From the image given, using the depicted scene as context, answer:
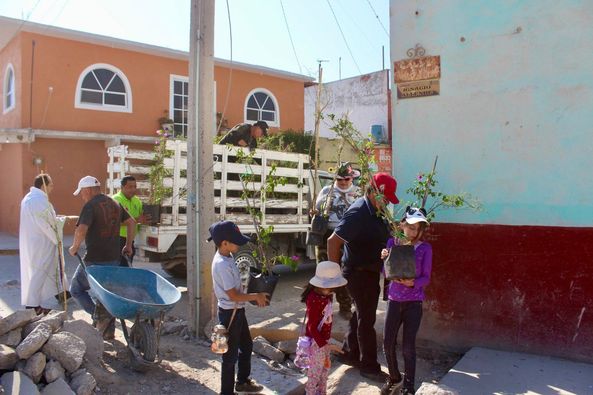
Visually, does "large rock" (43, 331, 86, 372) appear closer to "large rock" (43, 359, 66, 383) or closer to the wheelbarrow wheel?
"large rock" (43, 359, 66, 383)

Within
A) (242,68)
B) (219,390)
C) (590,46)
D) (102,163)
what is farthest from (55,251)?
(242,68)

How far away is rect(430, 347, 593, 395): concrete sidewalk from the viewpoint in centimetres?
373

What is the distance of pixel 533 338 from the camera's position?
14.5 ft

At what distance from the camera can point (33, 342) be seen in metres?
3.57

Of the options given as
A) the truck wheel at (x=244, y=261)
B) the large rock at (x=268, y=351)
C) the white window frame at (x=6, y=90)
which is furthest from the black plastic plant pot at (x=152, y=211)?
the white window frame at (x=6, y=90)

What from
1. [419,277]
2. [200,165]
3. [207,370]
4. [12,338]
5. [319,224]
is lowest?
[207,370]

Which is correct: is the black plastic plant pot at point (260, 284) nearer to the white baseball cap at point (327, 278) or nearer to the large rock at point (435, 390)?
the white baseball cap at point (327, 278)

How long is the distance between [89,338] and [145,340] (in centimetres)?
45

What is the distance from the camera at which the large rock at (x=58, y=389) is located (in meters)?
3.42

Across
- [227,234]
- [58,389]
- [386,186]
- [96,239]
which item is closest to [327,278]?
[227,234]

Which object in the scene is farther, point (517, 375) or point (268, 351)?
point (268, 351)

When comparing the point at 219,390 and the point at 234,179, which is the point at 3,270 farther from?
the point at 219,390

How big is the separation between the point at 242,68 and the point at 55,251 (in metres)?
11.6

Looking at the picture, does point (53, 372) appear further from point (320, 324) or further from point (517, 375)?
point (517, 375)
